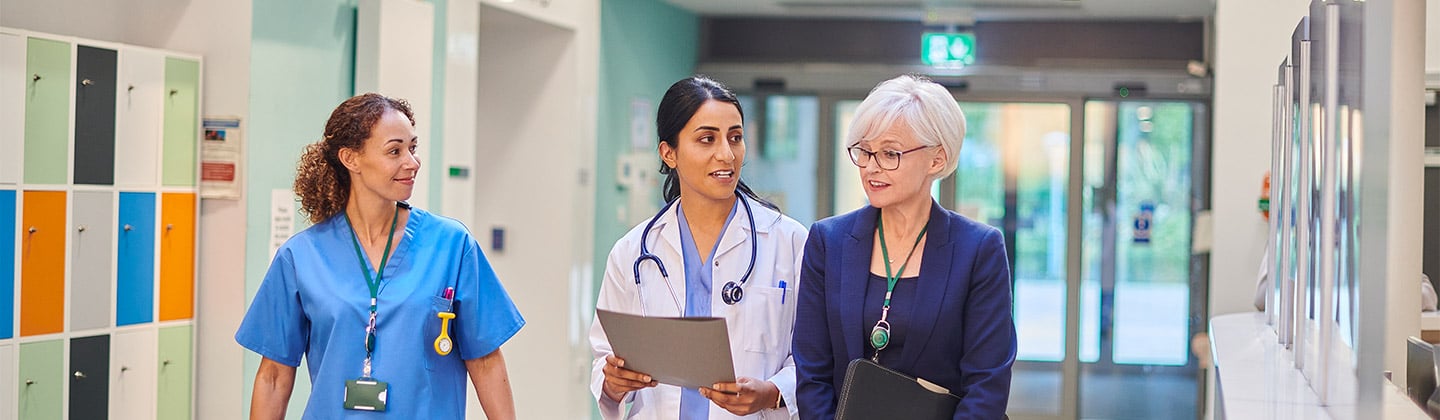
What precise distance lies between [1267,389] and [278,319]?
1967mm

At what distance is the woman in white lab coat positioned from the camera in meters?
2.56

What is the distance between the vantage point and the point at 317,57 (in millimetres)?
4551

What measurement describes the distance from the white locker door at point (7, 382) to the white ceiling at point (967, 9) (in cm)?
490

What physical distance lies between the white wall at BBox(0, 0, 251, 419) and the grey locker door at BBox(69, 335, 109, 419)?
1.23 feet

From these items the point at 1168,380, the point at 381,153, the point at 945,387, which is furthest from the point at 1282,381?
the point at 1168,380

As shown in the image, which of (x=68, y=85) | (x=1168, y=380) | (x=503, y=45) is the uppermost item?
(x=503, y=45)

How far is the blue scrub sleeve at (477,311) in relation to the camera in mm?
2645

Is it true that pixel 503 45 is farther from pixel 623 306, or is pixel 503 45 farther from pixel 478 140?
pixel 623 306

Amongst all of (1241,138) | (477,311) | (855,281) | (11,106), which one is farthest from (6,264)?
(1241,138)

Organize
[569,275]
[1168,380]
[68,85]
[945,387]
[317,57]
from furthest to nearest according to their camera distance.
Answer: [1168,380] < [569,275] < [317,57] < [68,85] < [945,387]

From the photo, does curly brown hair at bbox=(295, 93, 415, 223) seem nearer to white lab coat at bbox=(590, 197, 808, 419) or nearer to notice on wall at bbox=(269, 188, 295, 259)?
white lab coat at bbox=(590, 197, 808, 419)

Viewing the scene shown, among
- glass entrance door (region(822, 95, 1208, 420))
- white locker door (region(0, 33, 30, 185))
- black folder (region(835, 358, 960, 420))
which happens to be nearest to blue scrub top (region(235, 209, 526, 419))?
black folder (region(835, 358, 960, 420))

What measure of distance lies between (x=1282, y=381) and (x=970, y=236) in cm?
89

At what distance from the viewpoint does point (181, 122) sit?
167 inches
